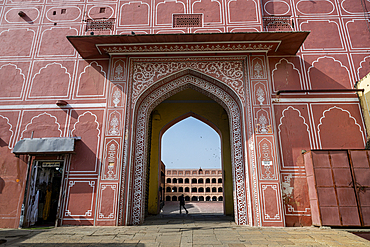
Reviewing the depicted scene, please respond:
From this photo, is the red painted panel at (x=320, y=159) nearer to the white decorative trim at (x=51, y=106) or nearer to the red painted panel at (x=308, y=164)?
the red painted panel at (x=308, y=164)

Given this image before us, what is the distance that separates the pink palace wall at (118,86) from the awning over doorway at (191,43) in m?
0.33

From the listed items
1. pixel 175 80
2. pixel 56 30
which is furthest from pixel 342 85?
pixel 56 30

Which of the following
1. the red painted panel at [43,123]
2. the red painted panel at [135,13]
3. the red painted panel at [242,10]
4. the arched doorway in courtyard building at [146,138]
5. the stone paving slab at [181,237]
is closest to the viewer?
the stone paving slab at [181,237]

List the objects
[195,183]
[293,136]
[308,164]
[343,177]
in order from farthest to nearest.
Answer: [195,183]
[293,136]
[308,164]
[343,177]

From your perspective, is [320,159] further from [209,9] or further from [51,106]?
[51,106]

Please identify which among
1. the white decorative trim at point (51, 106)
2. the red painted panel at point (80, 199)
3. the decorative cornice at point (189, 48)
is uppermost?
the decorative cornice at point (189, 48)

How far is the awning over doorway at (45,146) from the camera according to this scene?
666 centimetres

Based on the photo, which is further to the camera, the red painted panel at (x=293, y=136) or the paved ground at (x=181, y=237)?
the red painted panel at (x=293, y=136)

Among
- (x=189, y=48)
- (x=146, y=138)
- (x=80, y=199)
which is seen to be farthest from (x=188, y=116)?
(x=80, y=199)

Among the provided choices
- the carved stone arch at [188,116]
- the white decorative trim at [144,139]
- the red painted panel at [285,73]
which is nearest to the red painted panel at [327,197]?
the white decorative trim at [144,139]

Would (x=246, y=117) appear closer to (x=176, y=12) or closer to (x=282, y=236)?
(x=282, y=236)

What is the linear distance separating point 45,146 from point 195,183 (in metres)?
31.9

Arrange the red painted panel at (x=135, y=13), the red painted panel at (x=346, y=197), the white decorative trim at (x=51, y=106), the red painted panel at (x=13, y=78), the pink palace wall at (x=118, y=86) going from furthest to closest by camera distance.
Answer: the red painted panel at (x=135, y=13)
the red painted panel at (x=13, y=78)
the white decorative trim at (x=51, y=106)
the pink palace wall at (x=118, y=86)
the red painted panel at (x=346, y=197)

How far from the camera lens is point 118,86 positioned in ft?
24.2
